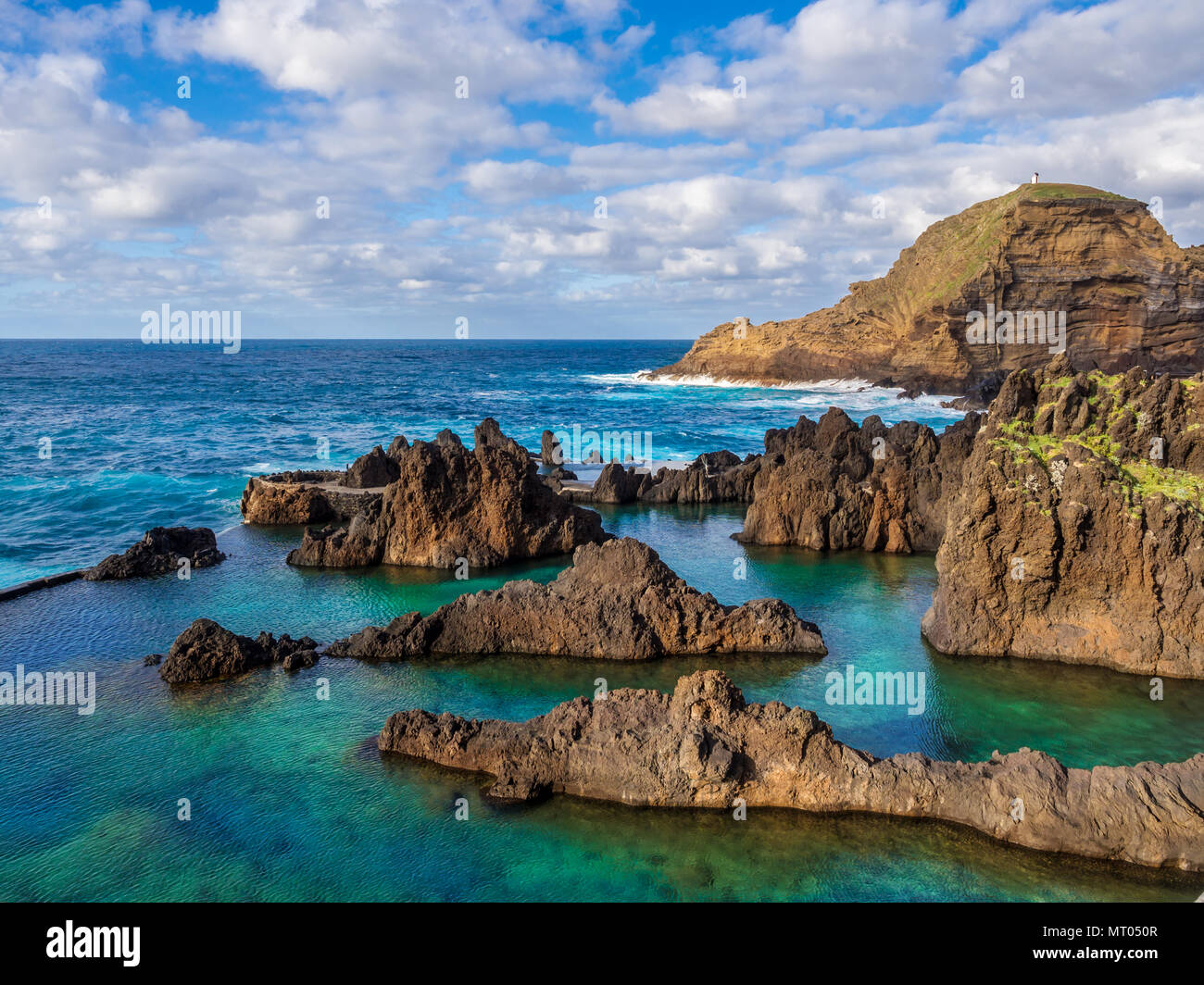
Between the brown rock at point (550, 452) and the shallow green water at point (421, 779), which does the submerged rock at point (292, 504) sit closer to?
the shallow green water at point (421, 779)

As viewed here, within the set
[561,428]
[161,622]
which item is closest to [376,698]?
[161,622]

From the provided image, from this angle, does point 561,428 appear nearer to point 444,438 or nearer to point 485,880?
point 444,438

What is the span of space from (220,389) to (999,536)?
106 meters

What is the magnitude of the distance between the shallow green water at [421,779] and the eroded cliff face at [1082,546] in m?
0.86

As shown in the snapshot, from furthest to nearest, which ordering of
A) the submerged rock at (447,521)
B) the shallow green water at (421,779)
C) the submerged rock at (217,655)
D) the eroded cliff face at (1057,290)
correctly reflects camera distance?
the eroded cliff face at (1057,290), the submerged rock at (447,521), the submerged rock at (217,655), the shallow green water at (421,779)

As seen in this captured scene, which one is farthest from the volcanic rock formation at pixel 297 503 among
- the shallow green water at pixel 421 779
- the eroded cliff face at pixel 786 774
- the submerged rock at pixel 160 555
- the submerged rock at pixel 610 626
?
the eroded cliff face at pixel 786 774

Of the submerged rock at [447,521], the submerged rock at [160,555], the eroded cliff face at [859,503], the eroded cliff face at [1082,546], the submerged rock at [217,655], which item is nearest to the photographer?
the submerged rock at [217,655]

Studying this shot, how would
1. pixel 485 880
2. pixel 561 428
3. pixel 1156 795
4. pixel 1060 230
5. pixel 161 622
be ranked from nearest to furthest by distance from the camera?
pixel 485 880, pixel 1156 795, pixel 161 622, pixel 561 428, pixel 1060 230

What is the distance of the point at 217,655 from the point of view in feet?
60.0

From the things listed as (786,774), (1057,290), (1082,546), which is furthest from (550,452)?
(1057,290)

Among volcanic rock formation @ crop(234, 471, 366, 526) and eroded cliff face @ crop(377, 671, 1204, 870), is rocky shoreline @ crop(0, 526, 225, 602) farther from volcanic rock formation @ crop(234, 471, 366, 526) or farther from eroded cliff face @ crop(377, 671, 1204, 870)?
eroded cliff face @ crop(377, 671, 1204, 870)

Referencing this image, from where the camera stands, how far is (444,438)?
37125 millimetres

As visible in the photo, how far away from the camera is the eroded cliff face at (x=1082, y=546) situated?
18.5 metres

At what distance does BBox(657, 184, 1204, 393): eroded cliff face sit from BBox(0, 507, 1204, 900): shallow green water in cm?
7000
